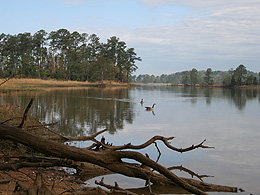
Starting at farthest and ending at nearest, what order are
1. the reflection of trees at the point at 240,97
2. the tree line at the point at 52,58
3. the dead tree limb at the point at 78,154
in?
1. the tree line at the point at 52,58
2. the reflection of trees at the point at 240,97
3. the dead tree limb at the point at 78,154

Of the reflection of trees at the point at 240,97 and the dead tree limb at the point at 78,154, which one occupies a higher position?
the dead tree limb at the point at 78,154

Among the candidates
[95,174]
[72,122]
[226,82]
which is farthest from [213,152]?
[226,82]

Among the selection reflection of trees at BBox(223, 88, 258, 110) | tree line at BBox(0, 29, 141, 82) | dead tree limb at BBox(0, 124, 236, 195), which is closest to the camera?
dead tree limb at BBox(0, 124, 236, 195)

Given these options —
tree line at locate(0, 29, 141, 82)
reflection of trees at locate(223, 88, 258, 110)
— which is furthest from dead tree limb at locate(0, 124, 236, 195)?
tree line at locate(0, 29, 141, 82)

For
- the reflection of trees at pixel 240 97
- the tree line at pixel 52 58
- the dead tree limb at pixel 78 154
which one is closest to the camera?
the dead tree limb at pixel 78 154

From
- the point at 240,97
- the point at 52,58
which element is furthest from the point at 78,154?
the point at 52,58

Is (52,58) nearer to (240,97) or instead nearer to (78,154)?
(240,97)

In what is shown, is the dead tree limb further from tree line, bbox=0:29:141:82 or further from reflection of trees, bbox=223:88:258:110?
tree line, bbox=0:29:141:82

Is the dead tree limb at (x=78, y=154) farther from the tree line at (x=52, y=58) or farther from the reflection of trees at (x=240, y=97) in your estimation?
the tree line at (x=52, y=58)

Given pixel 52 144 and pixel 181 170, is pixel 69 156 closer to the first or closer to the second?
pixel 52 144

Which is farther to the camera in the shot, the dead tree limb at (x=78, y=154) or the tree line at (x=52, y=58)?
the tree line at (x=52, y=58)

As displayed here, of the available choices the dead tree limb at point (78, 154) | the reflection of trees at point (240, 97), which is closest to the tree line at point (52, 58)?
the reflection of trees at point (240, 97)

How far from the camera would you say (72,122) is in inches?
481

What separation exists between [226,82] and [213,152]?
244ft
